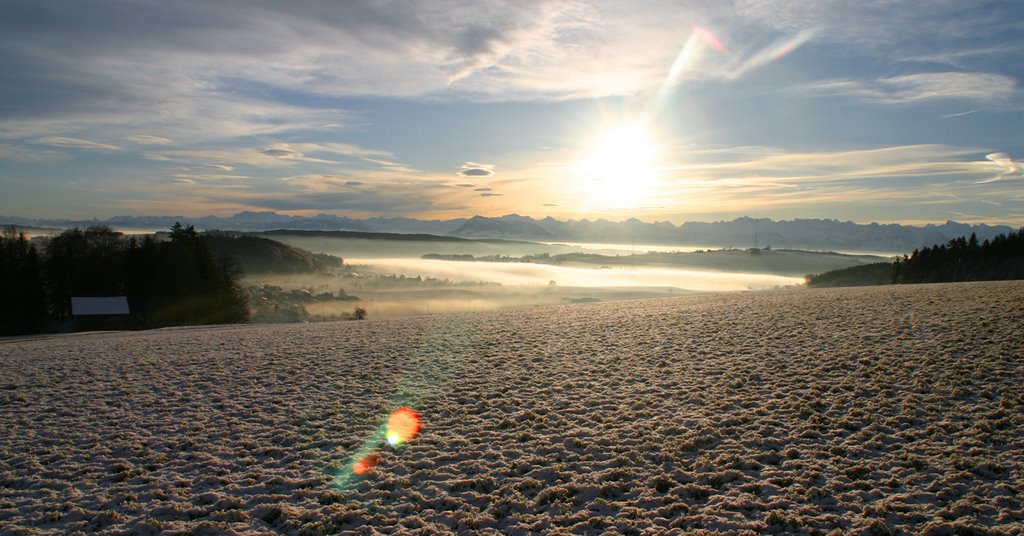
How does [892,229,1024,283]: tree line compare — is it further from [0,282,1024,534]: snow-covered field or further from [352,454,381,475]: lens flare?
[352,454,381,475]: lens flare

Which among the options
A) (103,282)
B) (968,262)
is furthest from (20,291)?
(968,262)

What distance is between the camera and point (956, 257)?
314 ft

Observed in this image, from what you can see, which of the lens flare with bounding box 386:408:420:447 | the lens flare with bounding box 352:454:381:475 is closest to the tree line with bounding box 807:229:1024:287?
the lens flare with bounding box 386:408:420:447

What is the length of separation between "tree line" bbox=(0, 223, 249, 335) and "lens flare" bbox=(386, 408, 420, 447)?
6292 centimetres

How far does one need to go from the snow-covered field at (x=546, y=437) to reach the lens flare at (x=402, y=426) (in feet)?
0.98

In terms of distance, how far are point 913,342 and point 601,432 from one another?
1389 centimetres

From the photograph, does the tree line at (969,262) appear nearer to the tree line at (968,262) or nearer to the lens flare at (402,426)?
the tree line at (968,262)

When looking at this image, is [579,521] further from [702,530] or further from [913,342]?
[913,342]

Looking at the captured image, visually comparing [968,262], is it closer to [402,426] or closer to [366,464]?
[402,426]

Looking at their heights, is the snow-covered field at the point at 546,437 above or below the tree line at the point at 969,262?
below

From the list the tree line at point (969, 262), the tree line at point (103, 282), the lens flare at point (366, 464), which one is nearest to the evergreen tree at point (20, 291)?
the tree line at point (103, 282)

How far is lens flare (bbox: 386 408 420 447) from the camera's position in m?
11.5

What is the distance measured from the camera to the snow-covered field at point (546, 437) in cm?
824

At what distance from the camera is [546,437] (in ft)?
37.1
